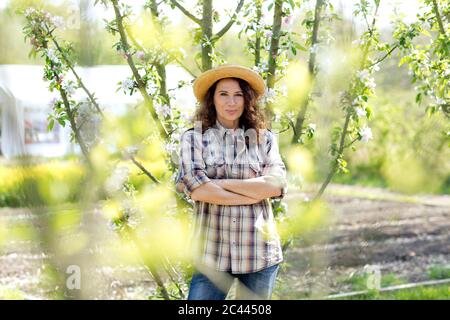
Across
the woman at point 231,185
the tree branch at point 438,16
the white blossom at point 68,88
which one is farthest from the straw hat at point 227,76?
the tree branch at point 438,16

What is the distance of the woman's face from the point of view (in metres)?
1.85

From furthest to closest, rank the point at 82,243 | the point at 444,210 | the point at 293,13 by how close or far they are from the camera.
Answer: the point at 444,210, the point at 293,13, the point at 82,243

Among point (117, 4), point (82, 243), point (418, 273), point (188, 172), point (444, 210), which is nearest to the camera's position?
point (82, 243)

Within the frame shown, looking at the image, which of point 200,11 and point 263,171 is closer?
point 263,171

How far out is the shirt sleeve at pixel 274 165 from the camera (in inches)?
72.6

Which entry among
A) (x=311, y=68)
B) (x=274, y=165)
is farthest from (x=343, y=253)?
(x=274, y=165)

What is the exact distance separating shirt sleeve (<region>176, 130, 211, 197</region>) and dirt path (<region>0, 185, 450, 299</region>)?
0.42 metres

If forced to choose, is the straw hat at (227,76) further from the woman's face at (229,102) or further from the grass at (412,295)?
the grass at (412,295)

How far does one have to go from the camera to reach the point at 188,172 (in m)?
1.80

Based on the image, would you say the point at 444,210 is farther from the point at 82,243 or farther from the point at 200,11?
the point at 82,243

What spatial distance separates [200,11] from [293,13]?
350mm

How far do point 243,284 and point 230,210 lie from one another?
0.22 meters

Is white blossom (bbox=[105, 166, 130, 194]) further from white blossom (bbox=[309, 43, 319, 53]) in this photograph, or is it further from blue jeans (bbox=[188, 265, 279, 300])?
white blossom (bbox=[309, 43, 319, 53])

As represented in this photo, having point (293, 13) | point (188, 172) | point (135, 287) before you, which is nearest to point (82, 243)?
point (188, 172)
